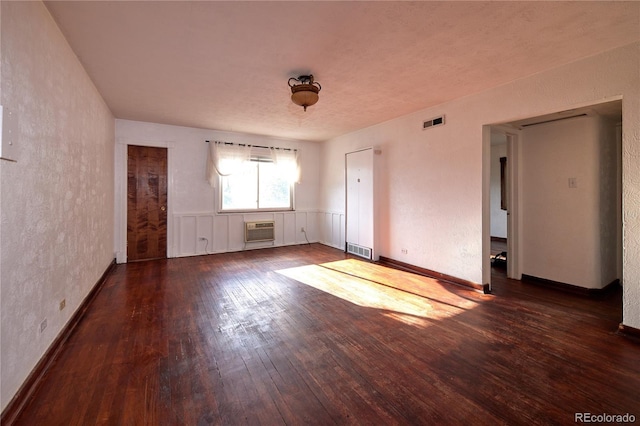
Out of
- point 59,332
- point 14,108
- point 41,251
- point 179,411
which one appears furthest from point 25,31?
point 179,411

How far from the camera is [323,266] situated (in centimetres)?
488

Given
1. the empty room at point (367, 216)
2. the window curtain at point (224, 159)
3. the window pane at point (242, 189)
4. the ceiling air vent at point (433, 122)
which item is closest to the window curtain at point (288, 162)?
the window pane at point (242, 189)

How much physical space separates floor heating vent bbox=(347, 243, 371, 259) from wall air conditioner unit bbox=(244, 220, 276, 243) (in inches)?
71.7

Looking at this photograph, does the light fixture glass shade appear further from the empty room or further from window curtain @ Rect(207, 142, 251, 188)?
window curtain @ Rect(207, 142, 251, 188)

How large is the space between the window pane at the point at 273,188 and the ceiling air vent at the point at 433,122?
11.4 ft

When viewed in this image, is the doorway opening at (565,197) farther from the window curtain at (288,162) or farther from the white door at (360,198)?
the window curtain at (288,162)

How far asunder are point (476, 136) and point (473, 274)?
1.81 m

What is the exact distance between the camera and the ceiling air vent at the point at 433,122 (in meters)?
4.04

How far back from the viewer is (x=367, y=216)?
5.39 meters

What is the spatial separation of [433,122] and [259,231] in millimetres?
4132

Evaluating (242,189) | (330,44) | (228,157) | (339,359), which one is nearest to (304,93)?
(330,44)

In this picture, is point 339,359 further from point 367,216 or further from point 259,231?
point 259,231

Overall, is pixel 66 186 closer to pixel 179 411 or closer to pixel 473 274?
pixel 179 411

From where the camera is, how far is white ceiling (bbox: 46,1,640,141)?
6.68 feet
